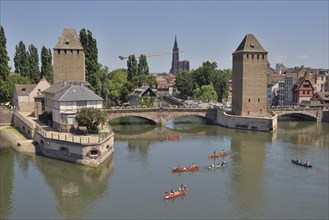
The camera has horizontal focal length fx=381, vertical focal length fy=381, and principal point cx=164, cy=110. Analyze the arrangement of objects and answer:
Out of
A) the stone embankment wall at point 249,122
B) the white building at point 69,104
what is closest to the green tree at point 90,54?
the white building at point 69,104

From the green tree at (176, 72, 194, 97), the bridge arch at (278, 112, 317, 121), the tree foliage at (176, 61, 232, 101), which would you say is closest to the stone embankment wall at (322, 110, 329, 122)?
the bridge arch at (278, 112, 317, 121)

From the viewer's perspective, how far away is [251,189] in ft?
125

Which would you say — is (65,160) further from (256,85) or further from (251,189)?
(256,85)

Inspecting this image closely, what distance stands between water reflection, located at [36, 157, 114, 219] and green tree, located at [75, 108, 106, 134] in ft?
17.2

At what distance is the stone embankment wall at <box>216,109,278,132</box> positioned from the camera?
7293 centimetres

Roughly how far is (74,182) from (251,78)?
49595mm

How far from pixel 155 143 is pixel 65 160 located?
18.9m

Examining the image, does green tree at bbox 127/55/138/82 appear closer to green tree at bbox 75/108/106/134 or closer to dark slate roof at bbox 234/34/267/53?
dark slate roof at bbox 234/34/267/53

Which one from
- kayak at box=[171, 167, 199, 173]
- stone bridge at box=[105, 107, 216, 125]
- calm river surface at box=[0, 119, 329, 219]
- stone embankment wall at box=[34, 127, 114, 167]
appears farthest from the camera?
stone bridge at box=[105, 107, 216, 125]

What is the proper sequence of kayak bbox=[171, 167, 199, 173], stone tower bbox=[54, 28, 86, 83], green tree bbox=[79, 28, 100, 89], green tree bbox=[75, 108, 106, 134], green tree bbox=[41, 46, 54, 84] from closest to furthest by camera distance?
kayak bbox=[171, 167, 199, 173] < green tree bbox=[75, 108, 106, 134] < stone tower bbox=[54, 28, 86, 83] < green tree bbox=[79, 28, 100, 89] < green tree bbox=[41, 46, 54, 84]

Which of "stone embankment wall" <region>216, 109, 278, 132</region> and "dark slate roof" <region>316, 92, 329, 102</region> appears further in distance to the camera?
"dark slate roof" <region>316, 92, 329, 102</region>

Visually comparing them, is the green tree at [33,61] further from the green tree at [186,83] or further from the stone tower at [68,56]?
the green tree at [186,83]

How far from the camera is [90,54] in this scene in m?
81.6

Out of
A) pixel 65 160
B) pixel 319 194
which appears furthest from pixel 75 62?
pixel 319 194
